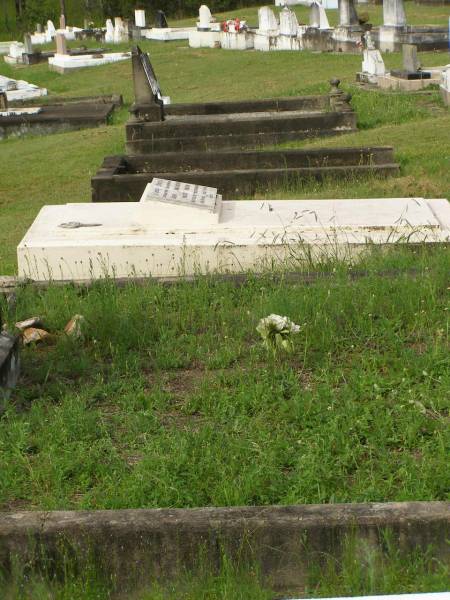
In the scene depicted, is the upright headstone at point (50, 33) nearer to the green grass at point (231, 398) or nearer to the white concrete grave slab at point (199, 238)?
the white concrete grave slab at point (199, 238)

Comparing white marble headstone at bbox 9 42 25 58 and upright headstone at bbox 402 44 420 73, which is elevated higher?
upright headstone at bbox 402 44 420 73

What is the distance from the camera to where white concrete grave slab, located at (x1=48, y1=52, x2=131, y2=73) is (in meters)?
31.1

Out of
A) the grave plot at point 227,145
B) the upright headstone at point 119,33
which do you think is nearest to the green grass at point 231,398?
the grave plot at point 227,145

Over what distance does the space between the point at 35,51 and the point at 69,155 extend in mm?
24885

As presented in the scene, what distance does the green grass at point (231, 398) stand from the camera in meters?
3.77

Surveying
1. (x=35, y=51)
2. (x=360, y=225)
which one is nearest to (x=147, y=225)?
(x=360, y=225)

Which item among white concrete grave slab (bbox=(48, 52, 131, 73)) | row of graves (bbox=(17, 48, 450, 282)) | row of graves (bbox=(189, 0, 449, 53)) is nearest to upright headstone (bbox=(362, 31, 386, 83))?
row of graves (bbox=(189, 0, 449, 53))

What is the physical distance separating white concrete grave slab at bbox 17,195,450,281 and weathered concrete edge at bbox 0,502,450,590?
10.6ft

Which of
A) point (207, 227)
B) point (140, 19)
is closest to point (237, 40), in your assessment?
point (140, 19)

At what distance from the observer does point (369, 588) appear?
3.14 metres

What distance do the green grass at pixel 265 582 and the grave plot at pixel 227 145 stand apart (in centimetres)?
667

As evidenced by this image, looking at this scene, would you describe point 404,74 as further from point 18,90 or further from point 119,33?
point 119,33

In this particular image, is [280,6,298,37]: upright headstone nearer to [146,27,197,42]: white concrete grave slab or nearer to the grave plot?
[146,27,197,42]: white concrete grave slab

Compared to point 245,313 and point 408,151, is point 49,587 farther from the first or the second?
point 408,151
